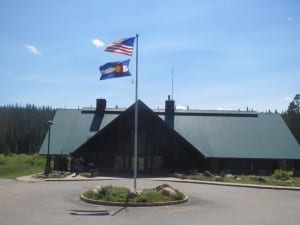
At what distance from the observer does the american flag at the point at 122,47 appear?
19938mm

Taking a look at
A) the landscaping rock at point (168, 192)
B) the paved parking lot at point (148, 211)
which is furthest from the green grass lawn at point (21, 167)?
the landscaping rock at point (168, 192)

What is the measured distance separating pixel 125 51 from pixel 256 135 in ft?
95.9

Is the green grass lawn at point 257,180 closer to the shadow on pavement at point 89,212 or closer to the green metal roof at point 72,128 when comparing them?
the green metal roof at point 72,128

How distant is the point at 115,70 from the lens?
20000 mm

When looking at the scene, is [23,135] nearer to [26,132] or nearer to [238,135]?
[26,132]

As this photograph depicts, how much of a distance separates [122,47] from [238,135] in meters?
28.6

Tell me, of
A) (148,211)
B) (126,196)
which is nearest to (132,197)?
(126,196)

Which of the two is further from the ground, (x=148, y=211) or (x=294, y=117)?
(x=294, y=117)

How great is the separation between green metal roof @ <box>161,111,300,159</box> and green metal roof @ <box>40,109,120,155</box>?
8.20 m

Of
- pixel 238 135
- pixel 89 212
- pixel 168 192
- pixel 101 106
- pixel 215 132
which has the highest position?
pixel 101 106

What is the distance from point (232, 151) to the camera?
Result: 43.2 meters

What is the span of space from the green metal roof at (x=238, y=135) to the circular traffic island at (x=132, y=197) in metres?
23.3

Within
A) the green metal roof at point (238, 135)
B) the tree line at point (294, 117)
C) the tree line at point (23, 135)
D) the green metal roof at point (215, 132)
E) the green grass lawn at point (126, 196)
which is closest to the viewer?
the green grass lawn at point (126, 196)

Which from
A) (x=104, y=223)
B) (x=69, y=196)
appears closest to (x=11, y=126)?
(x=69, y=196)
